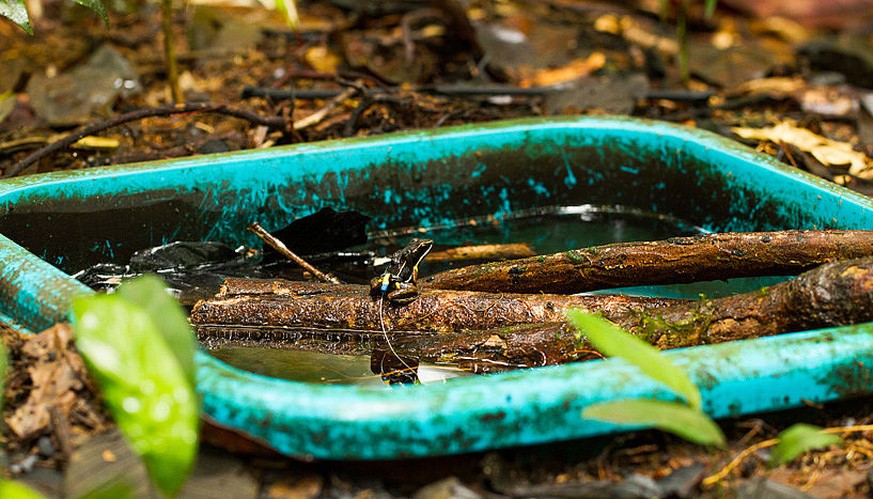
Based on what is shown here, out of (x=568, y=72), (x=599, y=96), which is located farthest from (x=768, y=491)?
(x=568, y=72)

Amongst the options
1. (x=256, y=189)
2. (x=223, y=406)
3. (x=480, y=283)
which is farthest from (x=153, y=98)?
(x=223, y=406)

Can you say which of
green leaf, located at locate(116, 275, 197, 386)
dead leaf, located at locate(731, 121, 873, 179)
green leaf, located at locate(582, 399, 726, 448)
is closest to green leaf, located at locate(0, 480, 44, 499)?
green leaf, located at locate(116, 275, 197, 386)

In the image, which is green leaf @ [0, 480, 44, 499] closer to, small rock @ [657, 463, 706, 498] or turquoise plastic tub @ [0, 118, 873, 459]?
turquoise plastic tub @ [0, 118, 873, 459]

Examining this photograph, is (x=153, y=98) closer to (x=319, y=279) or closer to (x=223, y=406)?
(x=319, y=279)

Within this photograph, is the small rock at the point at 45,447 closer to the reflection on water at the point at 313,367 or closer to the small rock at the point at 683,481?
the reflection on water at the point at 313,367

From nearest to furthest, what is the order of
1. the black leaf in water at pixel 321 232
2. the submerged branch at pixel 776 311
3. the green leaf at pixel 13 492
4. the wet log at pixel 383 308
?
1. the green leaf at pixel 13 492
2. the submerged branch at pixel 776 311
3. the wet log at pixel 383 308
4. the black leaf in water at pixel 321 232

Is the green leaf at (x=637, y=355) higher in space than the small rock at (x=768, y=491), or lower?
higher

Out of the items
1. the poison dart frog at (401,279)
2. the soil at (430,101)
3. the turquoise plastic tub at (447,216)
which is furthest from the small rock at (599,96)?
the poison dart frog at (401,279)
